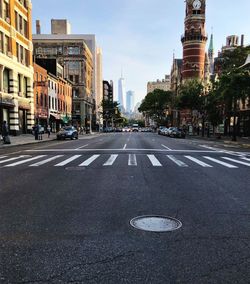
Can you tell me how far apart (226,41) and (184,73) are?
87.7 ft

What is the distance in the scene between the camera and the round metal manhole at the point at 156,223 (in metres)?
Result: 5.08

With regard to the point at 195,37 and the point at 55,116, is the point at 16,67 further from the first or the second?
the point at 195,37

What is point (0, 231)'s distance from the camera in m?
4.95

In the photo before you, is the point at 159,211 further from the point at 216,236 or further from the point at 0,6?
the point at 0,6

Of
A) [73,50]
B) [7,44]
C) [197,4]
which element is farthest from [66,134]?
[197,4]

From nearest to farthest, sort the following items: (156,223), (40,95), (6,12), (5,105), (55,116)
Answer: (156,223)
(5,105)
(6,12)
(40,95)
(55,116)

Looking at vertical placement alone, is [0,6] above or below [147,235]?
above

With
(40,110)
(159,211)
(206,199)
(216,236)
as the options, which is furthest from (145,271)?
(40,110)

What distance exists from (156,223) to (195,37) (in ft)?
288

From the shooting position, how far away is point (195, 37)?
3381 inches

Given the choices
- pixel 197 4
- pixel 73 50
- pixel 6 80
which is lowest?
pixel 6 80

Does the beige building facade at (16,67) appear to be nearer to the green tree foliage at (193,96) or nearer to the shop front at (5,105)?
the shop front at (5,105)

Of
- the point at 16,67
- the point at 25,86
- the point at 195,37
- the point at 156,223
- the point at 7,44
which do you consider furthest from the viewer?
the point at 195,37

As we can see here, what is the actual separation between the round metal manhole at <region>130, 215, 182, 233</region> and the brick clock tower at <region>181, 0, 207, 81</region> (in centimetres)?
8463
